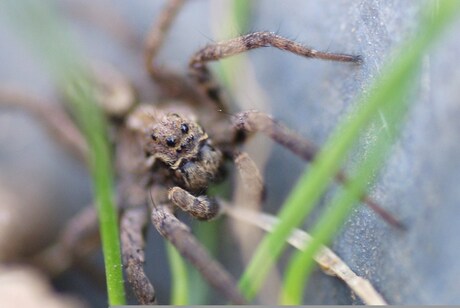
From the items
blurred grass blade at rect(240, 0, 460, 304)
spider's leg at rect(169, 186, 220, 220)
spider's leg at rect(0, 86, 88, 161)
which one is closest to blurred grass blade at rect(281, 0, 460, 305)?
blurred grass blade at rect(240, 0, 460, 304)

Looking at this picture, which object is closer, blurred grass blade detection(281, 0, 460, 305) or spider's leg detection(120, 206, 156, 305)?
blurred grass blade detection(281, 0, 460, 305)

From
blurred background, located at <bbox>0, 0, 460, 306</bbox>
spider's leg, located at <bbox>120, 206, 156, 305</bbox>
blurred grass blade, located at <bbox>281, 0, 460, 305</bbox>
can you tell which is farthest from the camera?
spider's leg, located at <bbox>120, 206, 156, 305</bbox>

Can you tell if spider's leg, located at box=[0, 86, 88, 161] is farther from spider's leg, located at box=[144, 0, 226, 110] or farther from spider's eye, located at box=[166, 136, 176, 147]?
spider's eye, located at box=[166, 136, 176, 147]

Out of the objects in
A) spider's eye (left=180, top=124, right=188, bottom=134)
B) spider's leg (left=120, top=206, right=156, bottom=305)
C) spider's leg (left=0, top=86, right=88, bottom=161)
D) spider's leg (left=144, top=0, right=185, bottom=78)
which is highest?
spider's leg (left=144, top=0, right=185, bottom=78)

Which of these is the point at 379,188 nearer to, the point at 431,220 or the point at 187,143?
the point at 431,220

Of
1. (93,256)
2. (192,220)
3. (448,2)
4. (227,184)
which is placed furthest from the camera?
(93,256)

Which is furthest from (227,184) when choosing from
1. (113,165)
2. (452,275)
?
(452,275)
